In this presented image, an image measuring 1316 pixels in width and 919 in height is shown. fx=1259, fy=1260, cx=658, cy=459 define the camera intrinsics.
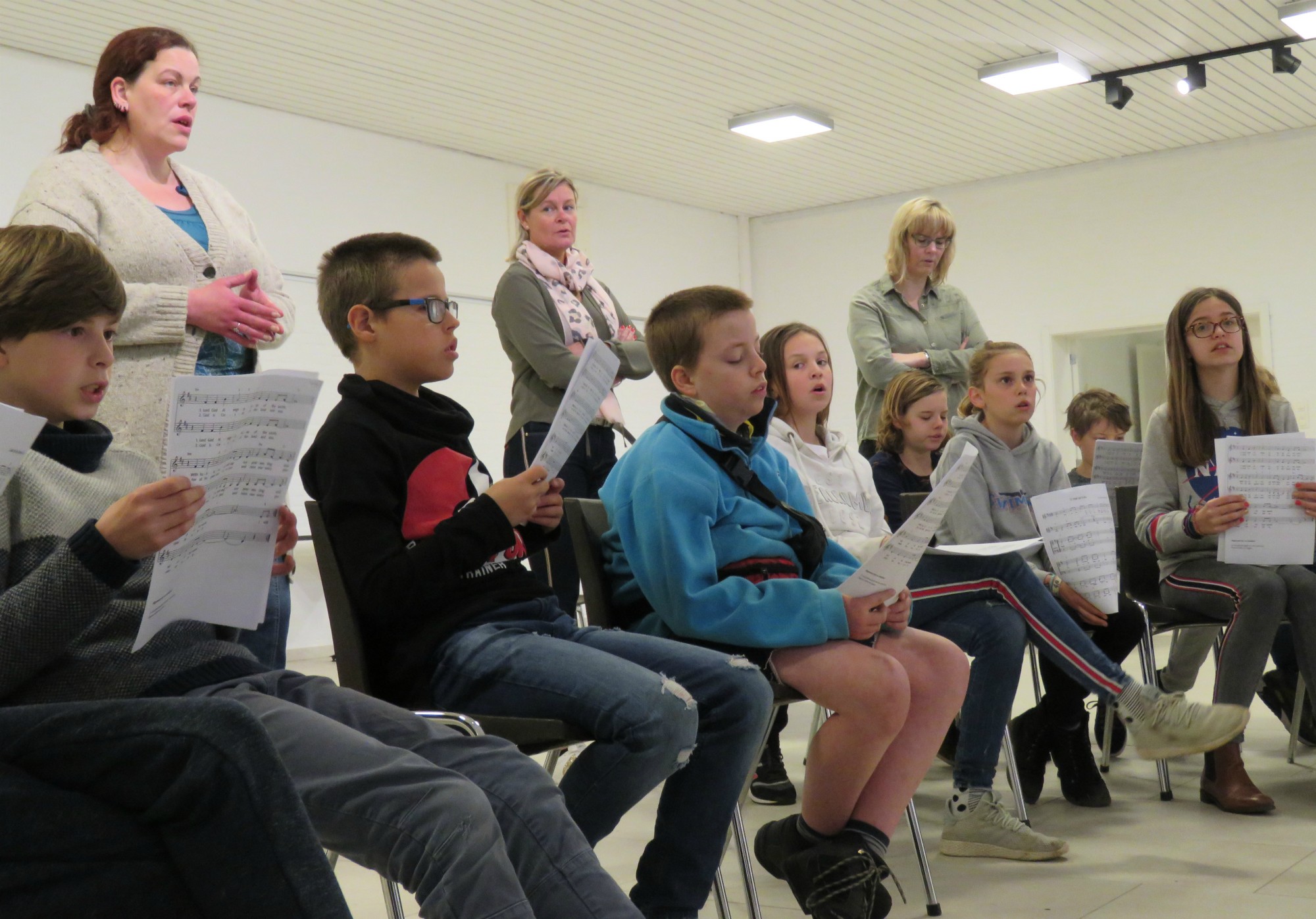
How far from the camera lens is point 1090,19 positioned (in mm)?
6207

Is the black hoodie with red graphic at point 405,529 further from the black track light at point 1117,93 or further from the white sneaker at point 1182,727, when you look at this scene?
the black track light at point 1117,93

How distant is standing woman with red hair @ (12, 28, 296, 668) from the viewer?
1.96 m

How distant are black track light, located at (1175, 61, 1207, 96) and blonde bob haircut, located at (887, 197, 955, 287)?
360 cm

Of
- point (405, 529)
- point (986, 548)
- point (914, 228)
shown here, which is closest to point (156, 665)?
point (405, 529)

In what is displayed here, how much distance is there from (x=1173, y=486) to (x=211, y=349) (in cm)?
234

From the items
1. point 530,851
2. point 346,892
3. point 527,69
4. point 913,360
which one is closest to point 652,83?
point 527,69

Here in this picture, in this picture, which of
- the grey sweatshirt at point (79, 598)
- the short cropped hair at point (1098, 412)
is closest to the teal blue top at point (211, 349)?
the grey sweatshirt at point (79, 598)

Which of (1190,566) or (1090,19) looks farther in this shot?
(1090,19)

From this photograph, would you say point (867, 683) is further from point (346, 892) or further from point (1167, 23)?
point (1167, 23)

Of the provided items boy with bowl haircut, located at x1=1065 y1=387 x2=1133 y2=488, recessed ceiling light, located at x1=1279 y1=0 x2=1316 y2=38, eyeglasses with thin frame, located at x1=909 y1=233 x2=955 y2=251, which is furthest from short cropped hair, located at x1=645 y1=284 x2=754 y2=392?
recessed ceiling light, located at x1=1279 y1=0 x2=1316 y2=38

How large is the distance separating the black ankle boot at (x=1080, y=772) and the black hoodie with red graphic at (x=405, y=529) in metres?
1.66

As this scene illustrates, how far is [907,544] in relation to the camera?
75.2 inches

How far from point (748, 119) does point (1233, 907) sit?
6.11m

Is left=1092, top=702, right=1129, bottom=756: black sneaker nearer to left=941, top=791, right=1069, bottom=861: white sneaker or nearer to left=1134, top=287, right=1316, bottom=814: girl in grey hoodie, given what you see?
left=1134, top=287, right=1316, bottom=814: girl in grey hoodie
